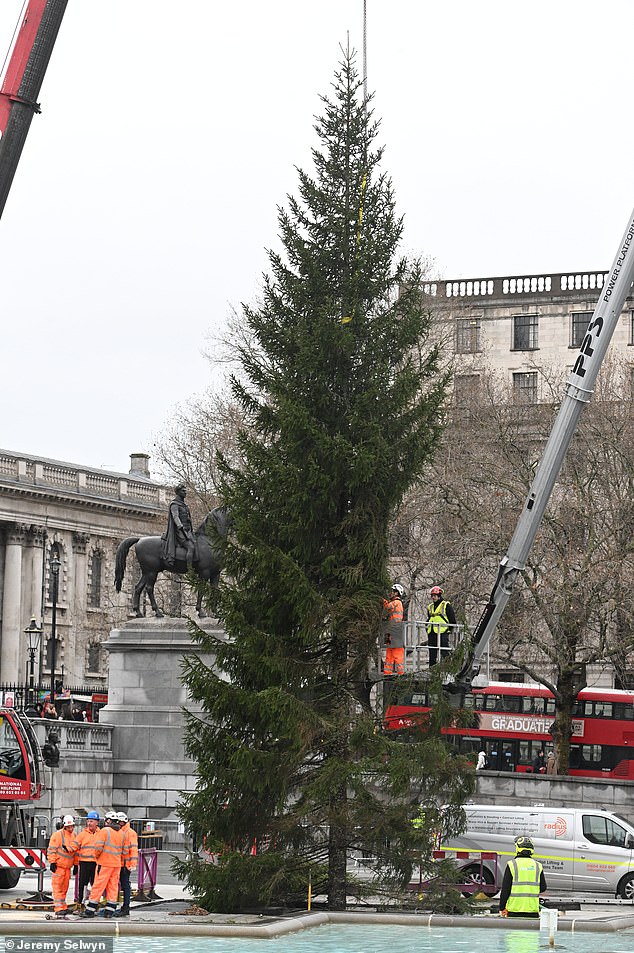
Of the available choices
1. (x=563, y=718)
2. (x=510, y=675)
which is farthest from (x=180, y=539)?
(x=510, y=675)

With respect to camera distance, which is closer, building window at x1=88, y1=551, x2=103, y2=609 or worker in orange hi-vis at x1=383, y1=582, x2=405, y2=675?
worker in orange hi-vis at x1=383, y1=582, x2=405, y2=675

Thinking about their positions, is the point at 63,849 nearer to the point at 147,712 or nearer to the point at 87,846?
the point at 87,846

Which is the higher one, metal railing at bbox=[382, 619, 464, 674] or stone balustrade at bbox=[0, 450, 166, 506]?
stone balustrade at bbox=[0, 450, 166, 506]

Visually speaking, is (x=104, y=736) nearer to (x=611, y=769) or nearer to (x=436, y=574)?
(x=436, y=574)

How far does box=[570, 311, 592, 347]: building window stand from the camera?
82.9m

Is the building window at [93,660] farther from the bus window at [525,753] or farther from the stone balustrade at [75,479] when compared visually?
the bus window at [525,753]

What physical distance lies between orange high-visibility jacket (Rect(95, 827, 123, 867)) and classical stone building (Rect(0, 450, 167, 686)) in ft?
221

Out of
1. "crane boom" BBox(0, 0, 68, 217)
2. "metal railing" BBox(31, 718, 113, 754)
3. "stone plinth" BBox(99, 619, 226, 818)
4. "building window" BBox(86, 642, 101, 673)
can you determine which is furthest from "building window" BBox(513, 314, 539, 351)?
"crane boom" BBox(0, 0, 68, 217)

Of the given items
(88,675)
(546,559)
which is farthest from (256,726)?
(88,675)

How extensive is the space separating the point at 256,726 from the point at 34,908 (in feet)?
16.3

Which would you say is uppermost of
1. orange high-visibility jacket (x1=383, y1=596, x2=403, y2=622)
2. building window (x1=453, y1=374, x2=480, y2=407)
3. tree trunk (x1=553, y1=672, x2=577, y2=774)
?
building window (x1=453, y1=374, x2=480, y2=407)

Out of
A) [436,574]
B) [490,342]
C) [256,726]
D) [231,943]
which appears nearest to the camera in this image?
[231,943]

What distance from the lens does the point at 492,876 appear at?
31078 mm

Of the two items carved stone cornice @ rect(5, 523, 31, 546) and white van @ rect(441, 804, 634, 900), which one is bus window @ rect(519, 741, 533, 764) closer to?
white van @ rect(441, 804, 634, 900)
